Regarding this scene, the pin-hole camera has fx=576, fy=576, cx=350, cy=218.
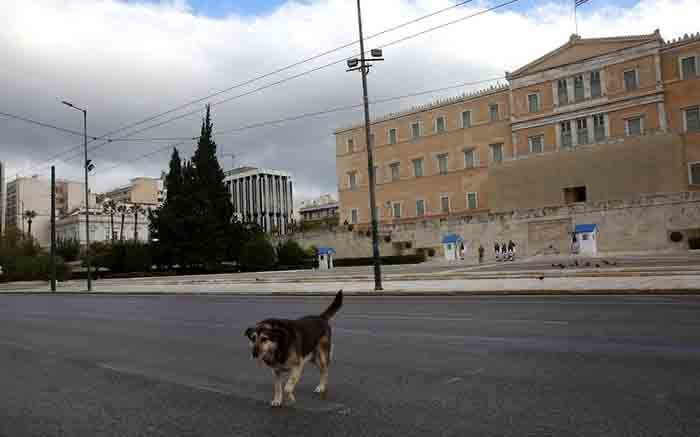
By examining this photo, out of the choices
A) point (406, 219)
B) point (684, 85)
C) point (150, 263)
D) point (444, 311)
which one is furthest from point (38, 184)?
point (444, 311)

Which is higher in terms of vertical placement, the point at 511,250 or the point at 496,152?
the point at 496,152

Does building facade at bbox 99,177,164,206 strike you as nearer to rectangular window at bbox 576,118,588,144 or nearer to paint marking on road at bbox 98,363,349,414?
rectangular window at bbox 576,118,588,144

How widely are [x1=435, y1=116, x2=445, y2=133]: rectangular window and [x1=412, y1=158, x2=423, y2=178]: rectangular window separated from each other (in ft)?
13.2

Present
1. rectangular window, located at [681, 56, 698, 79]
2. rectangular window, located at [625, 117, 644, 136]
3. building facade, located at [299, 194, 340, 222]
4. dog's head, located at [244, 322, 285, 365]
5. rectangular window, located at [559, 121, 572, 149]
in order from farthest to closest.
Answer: building facade, located at [299, 194, 340, 222] → rectangular window, located at [559, 121, 572, 149] → rectangular window, located at [625, 117, 644, 136] → rectangular window, located at [681, 56, 698, 79] → dog's head, located at [244, 322, 285, 365]

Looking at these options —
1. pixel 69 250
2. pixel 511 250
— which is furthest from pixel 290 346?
pixel 69 250

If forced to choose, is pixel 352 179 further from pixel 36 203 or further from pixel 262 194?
pixel 36 203

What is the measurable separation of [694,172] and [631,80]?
9.70 m

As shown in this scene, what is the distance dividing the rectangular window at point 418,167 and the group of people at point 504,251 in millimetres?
20266

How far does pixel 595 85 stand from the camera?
53.2 metres

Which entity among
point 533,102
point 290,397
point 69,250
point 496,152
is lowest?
point 290,397

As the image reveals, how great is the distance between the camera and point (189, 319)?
14586mm

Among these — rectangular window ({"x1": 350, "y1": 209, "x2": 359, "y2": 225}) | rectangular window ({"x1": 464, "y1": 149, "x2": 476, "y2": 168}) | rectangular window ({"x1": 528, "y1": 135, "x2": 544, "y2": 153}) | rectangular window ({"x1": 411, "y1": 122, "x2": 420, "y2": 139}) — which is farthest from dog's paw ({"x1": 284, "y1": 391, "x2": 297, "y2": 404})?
rectangular window ({"x1": 350, "y1": 209, "x2": 359, "y2": 225})

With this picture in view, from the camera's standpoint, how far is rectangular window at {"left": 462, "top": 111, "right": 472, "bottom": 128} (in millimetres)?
62978

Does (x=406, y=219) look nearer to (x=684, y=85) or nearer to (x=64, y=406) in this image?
(x=684, y=85)
